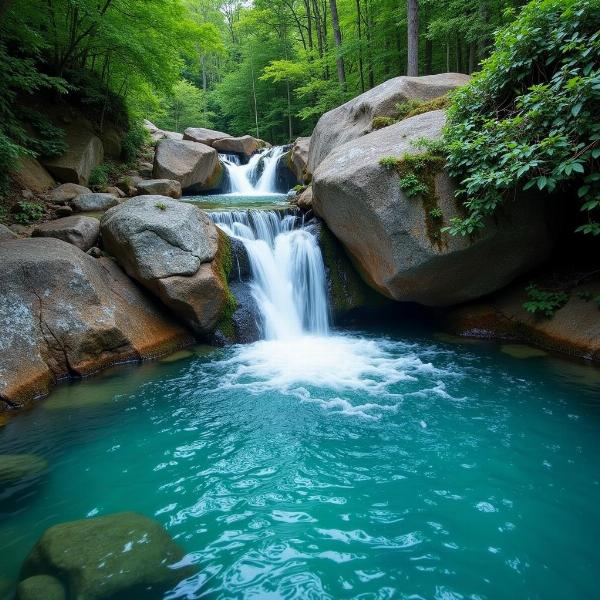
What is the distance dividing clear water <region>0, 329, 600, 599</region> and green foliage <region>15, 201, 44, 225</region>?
4.83 meters

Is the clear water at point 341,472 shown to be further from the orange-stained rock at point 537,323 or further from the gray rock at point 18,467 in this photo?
the orange-stained rock at point 537,323

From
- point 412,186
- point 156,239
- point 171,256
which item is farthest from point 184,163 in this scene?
point 412,186

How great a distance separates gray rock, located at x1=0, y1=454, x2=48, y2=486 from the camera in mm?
3972

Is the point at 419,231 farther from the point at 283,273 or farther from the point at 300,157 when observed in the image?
the point at 300,157

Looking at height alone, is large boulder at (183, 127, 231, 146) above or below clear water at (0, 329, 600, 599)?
above

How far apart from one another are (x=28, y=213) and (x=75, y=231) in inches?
86.2

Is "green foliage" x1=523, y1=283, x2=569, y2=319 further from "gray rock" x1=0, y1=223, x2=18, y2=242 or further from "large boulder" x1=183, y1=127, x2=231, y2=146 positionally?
"large boulder" x1=183, y1=127, x2=231, y2=146

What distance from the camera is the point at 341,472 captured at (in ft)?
13.0

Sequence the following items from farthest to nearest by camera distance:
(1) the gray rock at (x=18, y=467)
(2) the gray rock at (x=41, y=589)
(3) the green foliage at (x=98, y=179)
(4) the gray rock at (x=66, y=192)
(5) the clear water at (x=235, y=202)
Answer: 1. (3) the green foliage at (x=98, y=179)
2. (5) the clear water at (x=235, y=202)
3. (4) the gray rock at (x=66, y=192)
4. (1) the gray rock at (x=18, y=467)
5. (2) the gray rock at (x=41, y=589)

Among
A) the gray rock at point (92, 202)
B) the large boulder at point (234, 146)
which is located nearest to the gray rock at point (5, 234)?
the gray rock at point (92, 202)

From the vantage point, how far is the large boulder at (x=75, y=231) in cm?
774

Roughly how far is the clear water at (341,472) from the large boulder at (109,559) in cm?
16

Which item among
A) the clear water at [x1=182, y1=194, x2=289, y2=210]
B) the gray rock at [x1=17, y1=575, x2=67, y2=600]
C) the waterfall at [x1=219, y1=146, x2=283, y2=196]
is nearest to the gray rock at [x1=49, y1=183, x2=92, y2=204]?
the clear water at [x1=182, y1=194, x2=289, y2=210]

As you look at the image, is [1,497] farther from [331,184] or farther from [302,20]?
[302,20]
